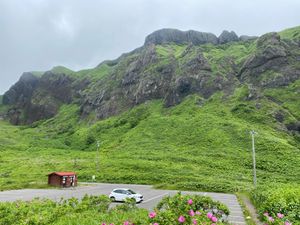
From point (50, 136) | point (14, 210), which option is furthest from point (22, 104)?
point (14, 210)

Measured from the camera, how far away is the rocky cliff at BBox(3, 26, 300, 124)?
4542 inches

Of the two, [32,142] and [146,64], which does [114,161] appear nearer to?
[32,142]

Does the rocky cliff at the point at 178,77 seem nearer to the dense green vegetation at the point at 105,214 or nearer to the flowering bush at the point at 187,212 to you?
the flowering bush at the point at 187,212

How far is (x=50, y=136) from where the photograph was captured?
134 metres

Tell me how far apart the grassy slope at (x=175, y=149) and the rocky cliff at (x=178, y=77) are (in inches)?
297

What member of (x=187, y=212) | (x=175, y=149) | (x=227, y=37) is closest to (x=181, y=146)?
(x=175, y=149)

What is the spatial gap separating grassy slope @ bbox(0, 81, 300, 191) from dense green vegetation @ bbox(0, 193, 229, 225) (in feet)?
110

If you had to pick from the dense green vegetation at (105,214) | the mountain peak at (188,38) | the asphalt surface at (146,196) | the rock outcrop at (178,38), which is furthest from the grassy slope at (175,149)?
the mountain peak at (188,38)

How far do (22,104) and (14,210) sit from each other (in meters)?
193

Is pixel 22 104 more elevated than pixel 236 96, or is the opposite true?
pixel 22 104

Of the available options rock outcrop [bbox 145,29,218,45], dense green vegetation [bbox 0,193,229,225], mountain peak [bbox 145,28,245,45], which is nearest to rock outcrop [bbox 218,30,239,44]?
mountain peak [bbox 145,28,245,45]

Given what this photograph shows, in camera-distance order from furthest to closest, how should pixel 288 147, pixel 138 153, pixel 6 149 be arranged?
1. pixel 6 149
2. pixel 138 153
3. pixel 288 147

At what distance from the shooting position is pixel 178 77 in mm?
123000

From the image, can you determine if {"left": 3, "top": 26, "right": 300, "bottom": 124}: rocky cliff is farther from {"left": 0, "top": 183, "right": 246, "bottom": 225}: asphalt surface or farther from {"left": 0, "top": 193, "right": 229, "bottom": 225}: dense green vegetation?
{"left": 0, "top": 193, "right": 229, "bottom": 225}: dense green vegetation
